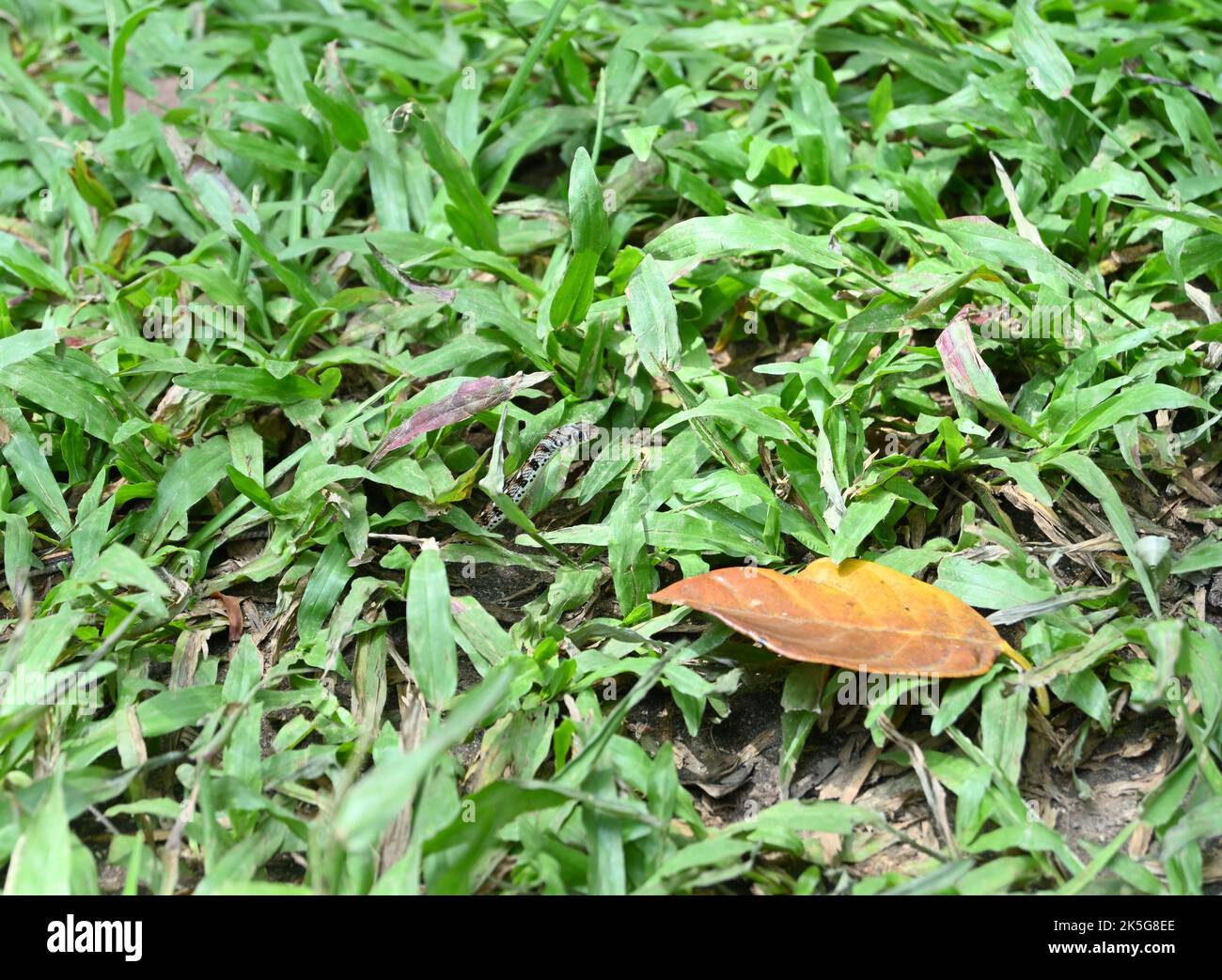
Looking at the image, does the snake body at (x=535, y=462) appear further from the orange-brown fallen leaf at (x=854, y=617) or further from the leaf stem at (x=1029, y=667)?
the leaf stem at (x=1029, y=667)

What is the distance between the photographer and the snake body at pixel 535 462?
1957 millimetres

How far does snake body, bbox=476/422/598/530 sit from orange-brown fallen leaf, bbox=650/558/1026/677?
1.18 feet

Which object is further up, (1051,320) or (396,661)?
(1051,320)

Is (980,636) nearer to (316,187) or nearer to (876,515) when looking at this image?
(876,515)

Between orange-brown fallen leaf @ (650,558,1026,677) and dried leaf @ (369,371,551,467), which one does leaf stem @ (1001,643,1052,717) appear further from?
dried leaf @ (369,371,551,467)

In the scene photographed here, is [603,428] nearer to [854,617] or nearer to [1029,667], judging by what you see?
[854,617]

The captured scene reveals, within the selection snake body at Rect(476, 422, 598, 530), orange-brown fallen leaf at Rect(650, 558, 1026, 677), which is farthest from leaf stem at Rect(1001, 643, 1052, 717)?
snake body at Rect(476, 422, 598, 530)

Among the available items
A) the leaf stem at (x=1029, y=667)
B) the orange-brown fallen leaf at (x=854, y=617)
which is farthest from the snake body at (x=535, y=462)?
the leaf stem at (x=1029, y=667)

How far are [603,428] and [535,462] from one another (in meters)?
0.15

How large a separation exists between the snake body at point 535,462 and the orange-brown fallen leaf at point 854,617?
1.18ft

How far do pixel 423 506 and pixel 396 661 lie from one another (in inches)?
11.3
